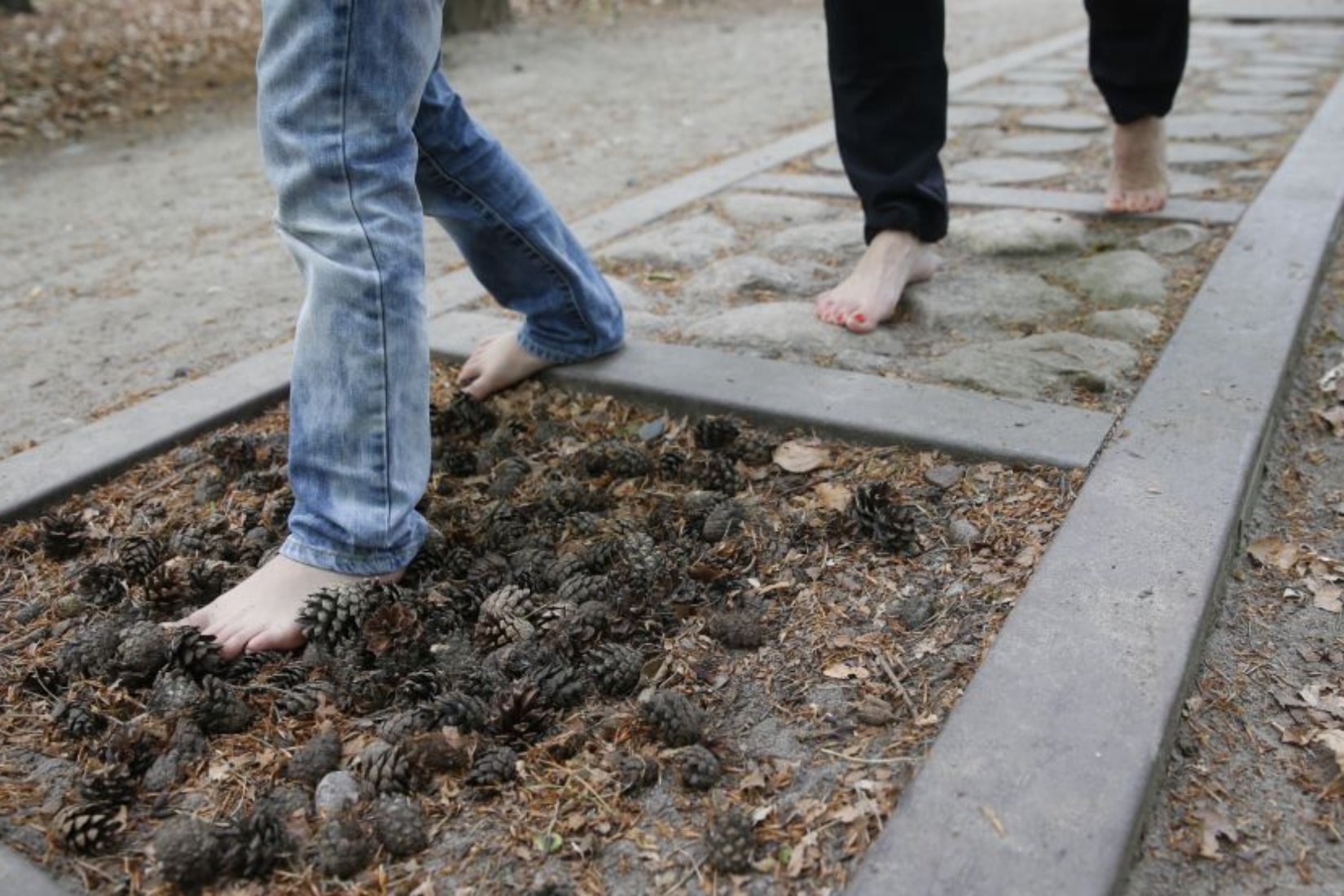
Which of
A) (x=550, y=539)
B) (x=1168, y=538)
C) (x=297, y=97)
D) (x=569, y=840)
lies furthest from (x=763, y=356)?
(x=569, y=840)

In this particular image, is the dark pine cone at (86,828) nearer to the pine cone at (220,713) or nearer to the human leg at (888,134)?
the pine cone at (220,713)

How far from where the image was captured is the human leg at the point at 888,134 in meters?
2.51

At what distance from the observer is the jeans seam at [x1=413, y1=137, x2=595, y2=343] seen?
6.96 ft

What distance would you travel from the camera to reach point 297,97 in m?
1.53

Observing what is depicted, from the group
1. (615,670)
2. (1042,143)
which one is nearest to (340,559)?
(615,670)

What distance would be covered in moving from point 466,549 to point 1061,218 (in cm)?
214

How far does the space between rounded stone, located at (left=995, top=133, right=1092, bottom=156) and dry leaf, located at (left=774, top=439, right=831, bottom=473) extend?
255cm

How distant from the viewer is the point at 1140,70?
3090mm

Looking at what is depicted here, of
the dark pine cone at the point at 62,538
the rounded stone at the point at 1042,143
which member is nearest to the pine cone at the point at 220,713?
the dark pine cone at the point at 62,538

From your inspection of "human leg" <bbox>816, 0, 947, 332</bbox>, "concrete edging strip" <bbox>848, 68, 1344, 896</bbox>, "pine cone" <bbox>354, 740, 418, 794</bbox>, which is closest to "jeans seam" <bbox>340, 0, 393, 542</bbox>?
"pine cone" <bbox>354, 740, 418, 794</bbox>

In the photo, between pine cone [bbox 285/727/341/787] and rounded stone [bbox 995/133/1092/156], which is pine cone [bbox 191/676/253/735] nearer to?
pine cone [bbox 285/727/341/787]

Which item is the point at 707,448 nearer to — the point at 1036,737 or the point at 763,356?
the point at 763,356

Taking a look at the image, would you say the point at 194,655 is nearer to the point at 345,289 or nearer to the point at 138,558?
the point at 138,558

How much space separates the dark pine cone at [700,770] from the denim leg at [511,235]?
118 centimetres
